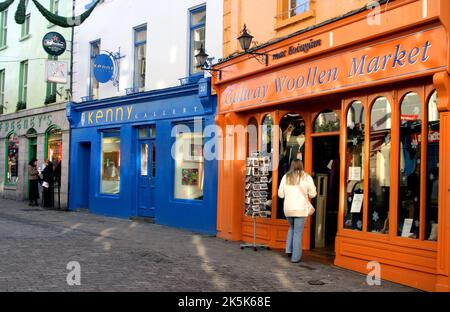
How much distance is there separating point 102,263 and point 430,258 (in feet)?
16.0

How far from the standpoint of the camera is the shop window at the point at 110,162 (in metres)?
17.4

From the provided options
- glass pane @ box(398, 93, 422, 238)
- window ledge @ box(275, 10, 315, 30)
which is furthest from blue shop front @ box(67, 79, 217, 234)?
glass pane @ box(398, 93, 422, 238)

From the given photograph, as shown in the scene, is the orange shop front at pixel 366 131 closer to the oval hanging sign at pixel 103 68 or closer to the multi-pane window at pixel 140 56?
the multi-pane window at pixel 140 56

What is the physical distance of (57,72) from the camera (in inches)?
743

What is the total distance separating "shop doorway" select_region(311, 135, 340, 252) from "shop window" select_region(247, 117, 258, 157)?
1.52m

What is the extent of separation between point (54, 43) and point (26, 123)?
Answer: 16.5ft

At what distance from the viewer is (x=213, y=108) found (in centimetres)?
1329

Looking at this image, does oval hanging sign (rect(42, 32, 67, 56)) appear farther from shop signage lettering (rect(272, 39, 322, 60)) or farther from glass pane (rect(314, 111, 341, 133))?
glass pane (rect(314, 111, 341, 133))

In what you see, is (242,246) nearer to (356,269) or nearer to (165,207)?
(356,269)

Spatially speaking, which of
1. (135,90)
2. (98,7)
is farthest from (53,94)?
(135,90)

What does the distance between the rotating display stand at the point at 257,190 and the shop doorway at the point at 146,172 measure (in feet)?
17.4

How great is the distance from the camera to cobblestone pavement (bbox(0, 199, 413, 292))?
7.50m

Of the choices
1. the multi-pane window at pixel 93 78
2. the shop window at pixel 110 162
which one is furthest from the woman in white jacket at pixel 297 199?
the multi-pane window at pixel 93 78

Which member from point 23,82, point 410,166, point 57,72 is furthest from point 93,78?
point 410,166
